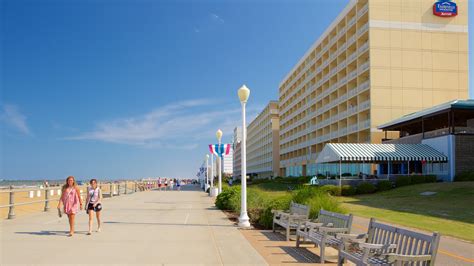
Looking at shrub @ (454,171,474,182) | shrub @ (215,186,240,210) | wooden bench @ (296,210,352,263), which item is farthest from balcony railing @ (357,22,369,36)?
wooden bench @ (296,210,352,263)

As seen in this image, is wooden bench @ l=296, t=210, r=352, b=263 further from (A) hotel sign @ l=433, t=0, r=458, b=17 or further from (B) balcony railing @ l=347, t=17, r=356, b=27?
(A) hotel sign @ l=433, t=0, r=458, b=17

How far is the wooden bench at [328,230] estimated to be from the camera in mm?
8227

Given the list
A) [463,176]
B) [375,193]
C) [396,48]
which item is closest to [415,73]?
[396,48]

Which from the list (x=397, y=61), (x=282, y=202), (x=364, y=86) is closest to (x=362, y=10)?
(x=397, y=61)

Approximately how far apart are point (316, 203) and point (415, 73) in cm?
4917

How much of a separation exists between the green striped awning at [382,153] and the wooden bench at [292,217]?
1057 inches

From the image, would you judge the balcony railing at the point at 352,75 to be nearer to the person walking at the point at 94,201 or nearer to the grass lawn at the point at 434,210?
the grass lawn at the point at 434,210

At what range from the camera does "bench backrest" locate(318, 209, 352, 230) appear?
28.5 feet

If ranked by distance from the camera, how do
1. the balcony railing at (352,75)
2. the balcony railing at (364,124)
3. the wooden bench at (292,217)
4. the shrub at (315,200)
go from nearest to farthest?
1. the wooden bench at (292,217)
2. the shrub at (315,200)
3. the balcony railing at (364,124)
4. the balcony railing at (352,75)

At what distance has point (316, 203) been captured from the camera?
11711 millimetres

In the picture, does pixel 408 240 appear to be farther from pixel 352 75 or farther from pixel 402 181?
pixel 352 75

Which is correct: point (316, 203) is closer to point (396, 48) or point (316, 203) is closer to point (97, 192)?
point (97, 192)

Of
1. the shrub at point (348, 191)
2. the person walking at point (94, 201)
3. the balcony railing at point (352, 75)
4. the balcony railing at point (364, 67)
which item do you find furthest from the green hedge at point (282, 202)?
the balcony railing at point (352, 75)

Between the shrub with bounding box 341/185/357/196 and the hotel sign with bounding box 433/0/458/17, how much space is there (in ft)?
110
